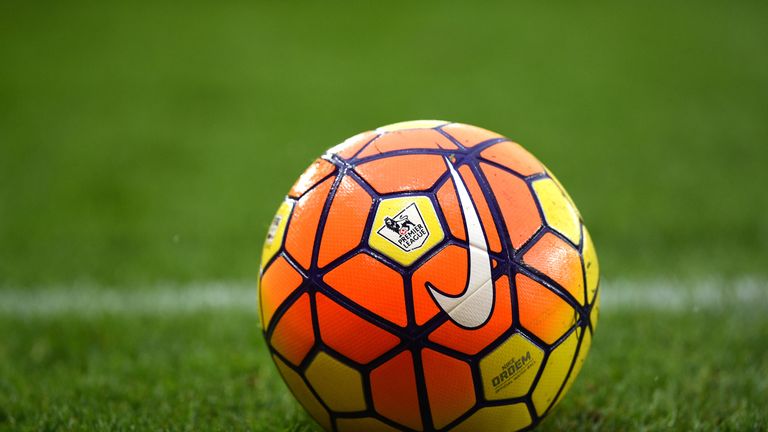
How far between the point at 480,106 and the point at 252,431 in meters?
5.97

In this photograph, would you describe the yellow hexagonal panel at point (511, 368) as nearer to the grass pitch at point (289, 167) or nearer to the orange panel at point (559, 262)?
the orange panel at point (559, 262)

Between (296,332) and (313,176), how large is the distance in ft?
1.53

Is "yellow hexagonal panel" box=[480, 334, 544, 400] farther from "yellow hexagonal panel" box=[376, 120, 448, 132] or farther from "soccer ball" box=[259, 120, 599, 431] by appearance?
"yellow hexagonal panel" box=[376, 120, 448, 132]

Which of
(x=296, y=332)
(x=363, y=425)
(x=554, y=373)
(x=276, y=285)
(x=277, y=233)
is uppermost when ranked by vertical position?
(x=277, y=233)

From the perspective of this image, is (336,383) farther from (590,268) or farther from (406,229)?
(590,268)

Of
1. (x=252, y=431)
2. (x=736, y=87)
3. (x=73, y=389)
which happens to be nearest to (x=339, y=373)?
(x=252, y=431)

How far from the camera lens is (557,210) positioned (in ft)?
6.99

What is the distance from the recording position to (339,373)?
199 cm

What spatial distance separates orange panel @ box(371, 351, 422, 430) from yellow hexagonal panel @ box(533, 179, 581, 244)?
0.58 meters

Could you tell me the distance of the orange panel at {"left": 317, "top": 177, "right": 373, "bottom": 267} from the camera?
1974 millimetres


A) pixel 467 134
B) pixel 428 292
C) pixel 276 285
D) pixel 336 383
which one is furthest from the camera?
pixel 467 134

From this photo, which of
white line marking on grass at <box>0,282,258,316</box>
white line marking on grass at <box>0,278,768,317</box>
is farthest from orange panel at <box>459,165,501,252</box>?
white line marking on grass at <box>0,282,258,316</box>

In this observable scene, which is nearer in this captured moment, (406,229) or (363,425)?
(406,229)

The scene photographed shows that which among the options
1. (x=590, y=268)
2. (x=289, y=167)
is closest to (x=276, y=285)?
(x=590, y=268)
